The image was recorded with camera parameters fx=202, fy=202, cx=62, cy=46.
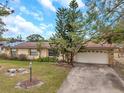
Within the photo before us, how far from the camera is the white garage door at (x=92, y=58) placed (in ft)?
95.1

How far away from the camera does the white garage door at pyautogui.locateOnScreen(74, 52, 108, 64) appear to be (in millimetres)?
28984

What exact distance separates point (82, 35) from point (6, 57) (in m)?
25.1

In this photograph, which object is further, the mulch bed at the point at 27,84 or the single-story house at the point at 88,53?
the single-story house at the point at 88,53

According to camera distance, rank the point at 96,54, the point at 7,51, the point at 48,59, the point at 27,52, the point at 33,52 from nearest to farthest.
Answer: the point at 96,54, the point at 48,59, the point at 33,52, the point at 27,52, the point at 7,51

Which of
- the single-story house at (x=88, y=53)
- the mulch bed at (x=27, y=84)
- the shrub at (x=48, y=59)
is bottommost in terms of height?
the mulch bed at (x=27, y=84)

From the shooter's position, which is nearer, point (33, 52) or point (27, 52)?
point (33, 52)

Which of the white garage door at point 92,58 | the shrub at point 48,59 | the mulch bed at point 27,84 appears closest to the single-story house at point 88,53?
the white garage door at point 92,58

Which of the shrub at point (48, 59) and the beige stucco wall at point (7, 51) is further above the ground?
the beige stucco wall at point (7, 51)

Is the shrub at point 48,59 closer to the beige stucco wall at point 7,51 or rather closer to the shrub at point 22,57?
the shrub at point 22,57

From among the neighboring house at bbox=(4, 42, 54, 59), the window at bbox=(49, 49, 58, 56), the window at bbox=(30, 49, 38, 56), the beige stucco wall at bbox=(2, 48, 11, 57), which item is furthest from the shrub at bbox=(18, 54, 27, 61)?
the window at bbox=(49, 49, 58, 56)

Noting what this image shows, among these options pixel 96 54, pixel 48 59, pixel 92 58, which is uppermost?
pixel 96 54

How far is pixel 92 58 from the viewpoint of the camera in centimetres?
2953

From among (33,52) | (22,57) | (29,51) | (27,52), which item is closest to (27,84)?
(33,52)

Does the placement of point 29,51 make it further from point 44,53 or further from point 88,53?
point 88,53
